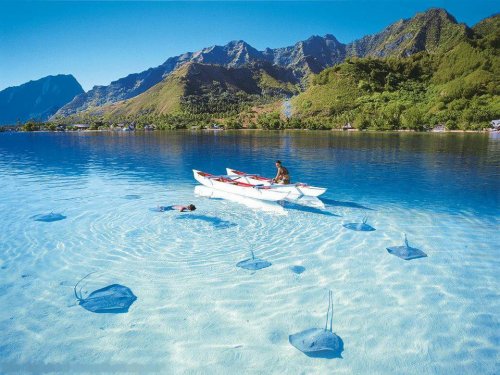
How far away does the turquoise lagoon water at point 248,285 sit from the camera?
26.5 ft

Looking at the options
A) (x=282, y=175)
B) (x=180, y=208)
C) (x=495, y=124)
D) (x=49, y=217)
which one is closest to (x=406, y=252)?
(x=282, y=175)

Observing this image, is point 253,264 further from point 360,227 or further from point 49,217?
point 49,217

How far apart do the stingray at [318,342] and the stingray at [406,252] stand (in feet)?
20.2

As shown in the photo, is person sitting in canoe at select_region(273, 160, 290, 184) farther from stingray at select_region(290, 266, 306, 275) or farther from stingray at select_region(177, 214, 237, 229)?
stingray at select_region(290, 266, 306, 275)

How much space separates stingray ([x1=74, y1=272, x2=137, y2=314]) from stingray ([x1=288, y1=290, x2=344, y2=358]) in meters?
5.07

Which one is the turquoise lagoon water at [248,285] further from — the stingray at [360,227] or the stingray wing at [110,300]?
the stingray at [360,227]

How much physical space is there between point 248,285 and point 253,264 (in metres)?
1.53

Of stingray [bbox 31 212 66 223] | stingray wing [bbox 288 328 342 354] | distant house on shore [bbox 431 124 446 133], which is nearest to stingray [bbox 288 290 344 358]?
stingray wing [bbox 288 328 342 354]

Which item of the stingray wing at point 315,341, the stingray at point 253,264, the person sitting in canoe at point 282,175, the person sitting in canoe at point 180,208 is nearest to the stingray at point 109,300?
the stingray at point 253,264

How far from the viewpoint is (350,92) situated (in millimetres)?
199625

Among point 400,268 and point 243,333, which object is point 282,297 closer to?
point 243,333

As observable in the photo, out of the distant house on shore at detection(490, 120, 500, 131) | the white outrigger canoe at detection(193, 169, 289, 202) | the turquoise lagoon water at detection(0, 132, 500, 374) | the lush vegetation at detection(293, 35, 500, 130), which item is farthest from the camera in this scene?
the lush vegetation at detection(293, 35, 500, 130)

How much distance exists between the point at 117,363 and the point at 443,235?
48.9 ft

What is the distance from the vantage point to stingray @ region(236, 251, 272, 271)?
41.0 feet
